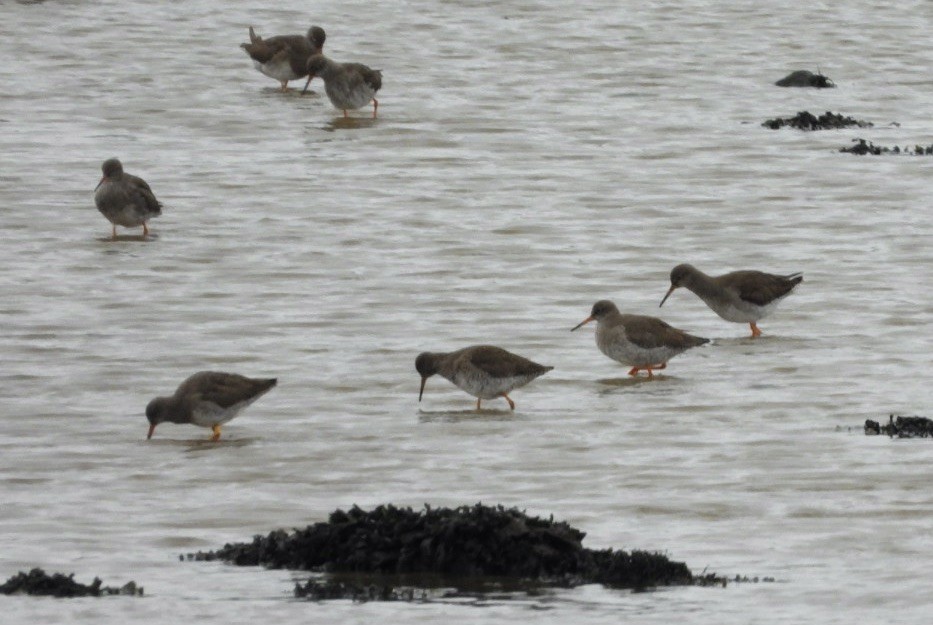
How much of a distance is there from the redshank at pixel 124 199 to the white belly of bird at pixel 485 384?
8.36 metres

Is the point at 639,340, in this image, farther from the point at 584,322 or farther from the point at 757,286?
the point at 757,286

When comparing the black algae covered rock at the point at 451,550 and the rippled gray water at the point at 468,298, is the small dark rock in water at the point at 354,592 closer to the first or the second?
the rippled gray water at the point at 468,298

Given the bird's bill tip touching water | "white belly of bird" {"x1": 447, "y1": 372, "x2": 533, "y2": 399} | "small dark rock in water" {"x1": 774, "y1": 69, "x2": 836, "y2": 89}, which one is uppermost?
"small dark rock in water" {"x1": 774, "y1": 69, "x2": 836, "y2": 89}

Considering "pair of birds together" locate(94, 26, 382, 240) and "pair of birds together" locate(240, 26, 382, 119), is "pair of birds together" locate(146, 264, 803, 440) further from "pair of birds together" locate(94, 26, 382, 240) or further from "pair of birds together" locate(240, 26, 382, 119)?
"pair of birds together" locate(240, 26, 382, 119)

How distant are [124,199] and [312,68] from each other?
9385 mm

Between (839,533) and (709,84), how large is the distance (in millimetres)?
23232

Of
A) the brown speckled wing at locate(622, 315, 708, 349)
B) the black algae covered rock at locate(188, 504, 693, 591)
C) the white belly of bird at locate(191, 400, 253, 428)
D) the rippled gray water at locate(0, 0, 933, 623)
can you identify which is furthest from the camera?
the brown speckled wing at locate(622, 315, 708, 349)

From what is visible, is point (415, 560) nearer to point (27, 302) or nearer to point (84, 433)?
point (84, 433)

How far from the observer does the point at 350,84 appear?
3212 cm

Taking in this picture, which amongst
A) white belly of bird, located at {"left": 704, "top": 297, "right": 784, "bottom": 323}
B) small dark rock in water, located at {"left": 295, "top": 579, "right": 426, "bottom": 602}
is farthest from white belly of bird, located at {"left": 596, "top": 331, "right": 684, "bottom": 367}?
small dark rock in water, located at {"left": 295, "top": 579, "right": 426, "bottom": 602}

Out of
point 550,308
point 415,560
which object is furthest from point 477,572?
Answer: point 550,308

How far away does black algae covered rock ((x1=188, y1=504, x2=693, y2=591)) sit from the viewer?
12.1 m

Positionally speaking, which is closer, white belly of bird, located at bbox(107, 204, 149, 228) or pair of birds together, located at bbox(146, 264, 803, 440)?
pair of birds together, located at bbox(146, 264, 803, 440)

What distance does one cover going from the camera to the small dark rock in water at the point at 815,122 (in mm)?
31438
